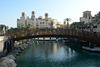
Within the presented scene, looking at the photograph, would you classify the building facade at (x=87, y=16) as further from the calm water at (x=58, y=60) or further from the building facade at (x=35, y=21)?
the building facade at (x=35, y=21)

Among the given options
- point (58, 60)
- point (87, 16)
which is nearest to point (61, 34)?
point (58, 60)

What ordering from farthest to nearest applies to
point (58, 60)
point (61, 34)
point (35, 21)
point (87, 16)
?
point (35, 21)
point (87, 16)
point (61, 34)
point (58, 60)

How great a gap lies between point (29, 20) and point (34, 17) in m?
7.89

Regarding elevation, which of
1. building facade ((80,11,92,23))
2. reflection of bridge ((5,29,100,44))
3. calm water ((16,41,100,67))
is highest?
building facade ((80,11,92,23))

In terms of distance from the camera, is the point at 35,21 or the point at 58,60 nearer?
the point at 58,60

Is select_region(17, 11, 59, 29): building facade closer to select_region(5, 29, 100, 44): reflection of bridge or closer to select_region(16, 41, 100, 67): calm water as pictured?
select_region(16, 41, 100, 67): calm water

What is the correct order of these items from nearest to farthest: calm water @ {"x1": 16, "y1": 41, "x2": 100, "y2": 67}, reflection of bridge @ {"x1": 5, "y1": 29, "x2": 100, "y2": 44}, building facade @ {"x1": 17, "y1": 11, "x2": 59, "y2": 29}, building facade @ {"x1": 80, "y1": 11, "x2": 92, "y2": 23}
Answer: calm water @ {"x1": 16, "y1": 41, "x2": 100, "y2": 67}, reflection of bridge @ {"x1": 5, "y1": 29, "x2": 100, "y2": 44}, building facade @ {"x1": 80, "y1": 11, "x2": 92, "y2": 23}, building facade @ {"x1": 17, "y1": 11, "x2": 59, "y2": 29}

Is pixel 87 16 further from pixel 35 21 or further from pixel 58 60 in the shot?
pixel 35 21

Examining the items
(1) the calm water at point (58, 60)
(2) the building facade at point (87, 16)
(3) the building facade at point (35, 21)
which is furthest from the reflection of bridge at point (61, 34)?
(3) the building facade at point (35, 21)

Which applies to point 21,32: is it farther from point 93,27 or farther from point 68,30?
point 93,27

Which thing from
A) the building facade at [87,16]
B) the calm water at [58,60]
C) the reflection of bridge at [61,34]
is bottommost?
the calm water at [58,60]

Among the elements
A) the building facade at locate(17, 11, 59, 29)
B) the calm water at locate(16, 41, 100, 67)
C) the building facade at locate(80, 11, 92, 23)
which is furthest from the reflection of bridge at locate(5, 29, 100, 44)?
the building facade at locate(17, 11, 59, 29)

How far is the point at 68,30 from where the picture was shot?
43.4 meters

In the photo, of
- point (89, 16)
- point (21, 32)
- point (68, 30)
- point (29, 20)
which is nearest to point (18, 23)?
point (29, 20)
